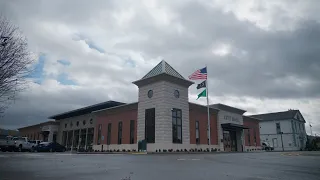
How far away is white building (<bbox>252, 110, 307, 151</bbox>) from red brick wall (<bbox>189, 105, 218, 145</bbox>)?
34.5 m

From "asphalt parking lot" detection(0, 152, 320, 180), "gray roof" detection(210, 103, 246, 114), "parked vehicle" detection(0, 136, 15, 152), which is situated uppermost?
"gray roof" detection(210, 103, 246, 114)

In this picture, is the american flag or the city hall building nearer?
the city hall building

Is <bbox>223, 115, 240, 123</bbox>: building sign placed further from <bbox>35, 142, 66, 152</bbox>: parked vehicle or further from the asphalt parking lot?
the asphalt parking lot

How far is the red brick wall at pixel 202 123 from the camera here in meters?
35.3

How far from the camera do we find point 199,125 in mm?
36781

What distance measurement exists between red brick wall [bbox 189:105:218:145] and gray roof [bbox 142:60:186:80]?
5380 millimetres

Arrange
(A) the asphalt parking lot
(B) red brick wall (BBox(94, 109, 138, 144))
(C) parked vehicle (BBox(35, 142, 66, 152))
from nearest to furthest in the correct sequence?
(A) the asphalt parking lot < (B) red brick wall (BBox(94, 109, 138, 144)) < (C) parked vehicle (BBox(35, 142, 66, 152))

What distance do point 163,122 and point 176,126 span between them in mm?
2298

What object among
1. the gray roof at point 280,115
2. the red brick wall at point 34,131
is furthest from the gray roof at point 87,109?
the gray roof at point 280,115

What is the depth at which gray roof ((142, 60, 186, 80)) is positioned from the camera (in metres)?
33.2

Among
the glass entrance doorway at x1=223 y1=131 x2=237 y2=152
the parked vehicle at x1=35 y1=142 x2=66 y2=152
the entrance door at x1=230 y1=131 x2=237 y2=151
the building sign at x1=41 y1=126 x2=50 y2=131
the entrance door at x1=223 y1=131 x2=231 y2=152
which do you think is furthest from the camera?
the building sign at x1=41 y1=126 x2=50 y2=131

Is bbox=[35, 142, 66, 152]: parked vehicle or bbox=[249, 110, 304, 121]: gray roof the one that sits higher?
bbox=[249, 110, 304, 121]: gray roof

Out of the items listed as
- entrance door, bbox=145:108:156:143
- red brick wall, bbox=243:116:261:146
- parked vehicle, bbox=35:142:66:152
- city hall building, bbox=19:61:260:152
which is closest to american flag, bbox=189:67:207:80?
city hall building, bbox=19:61:260:152

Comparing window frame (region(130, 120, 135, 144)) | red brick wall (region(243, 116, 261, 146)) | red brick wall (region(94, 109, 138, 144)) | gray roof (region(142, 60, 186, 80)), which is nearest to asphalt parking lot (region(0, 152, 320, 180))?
gray roof (region(142, 60, 186, 80))
